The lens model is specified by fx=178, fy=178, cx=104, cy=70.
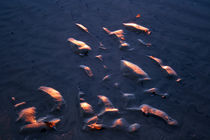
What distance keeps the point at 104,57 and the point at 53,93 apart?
701 millimetres

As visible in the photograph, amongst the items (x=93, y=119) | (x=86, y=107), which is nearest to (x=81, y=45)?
(x=86, y=107)

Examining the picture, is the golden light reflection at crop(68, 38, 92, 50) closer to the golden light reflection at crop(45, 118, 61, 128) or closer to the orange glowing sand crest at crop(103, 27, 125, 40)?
the orange glowing sand crest at crop(103, 27, 125, 40)

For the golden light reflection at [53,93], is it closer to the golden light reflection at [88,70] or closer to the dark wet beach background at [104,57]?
the dark wet beach background at [104,57]

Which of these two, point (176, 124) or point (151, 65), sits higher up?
point (151, 65)

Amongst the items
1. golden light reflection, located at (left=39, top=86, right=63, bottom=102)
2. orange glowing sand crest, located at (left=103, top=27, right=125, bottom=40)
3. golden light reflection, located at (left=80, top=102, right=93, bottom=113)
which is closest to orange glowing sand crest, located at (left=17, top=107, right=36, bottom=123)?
golden light reflection, located at (left=39, top=86, right=63, bottom=102)

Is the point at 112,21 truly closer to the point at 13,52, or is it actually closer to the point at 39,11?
the point at 39,11

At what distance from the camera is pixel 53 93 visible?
1.54 meters

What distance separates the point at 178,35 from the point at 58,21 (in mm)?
1639

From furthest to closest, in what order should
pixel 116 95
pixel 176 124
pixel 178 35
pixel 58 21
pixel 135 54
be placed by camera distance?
Result: pixel 58 21, pixel 178 35, pixel 135 54, pixel 116 95, pixel 176 124

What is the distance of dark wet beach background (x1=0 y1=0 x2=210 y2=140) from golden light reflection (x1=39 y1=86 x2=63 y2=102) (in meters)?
0.06

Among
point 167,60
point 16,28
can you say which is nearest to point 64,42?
point 16,28

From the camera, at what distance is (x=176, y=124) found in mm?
1372

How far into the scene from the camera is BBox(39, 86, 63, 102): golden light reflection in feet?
4.93

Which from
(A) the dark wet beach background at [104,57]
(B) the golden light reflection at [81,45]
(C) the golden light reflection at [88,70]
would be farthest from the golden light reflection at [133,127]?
(B) the golden light reflection at [81,45]
